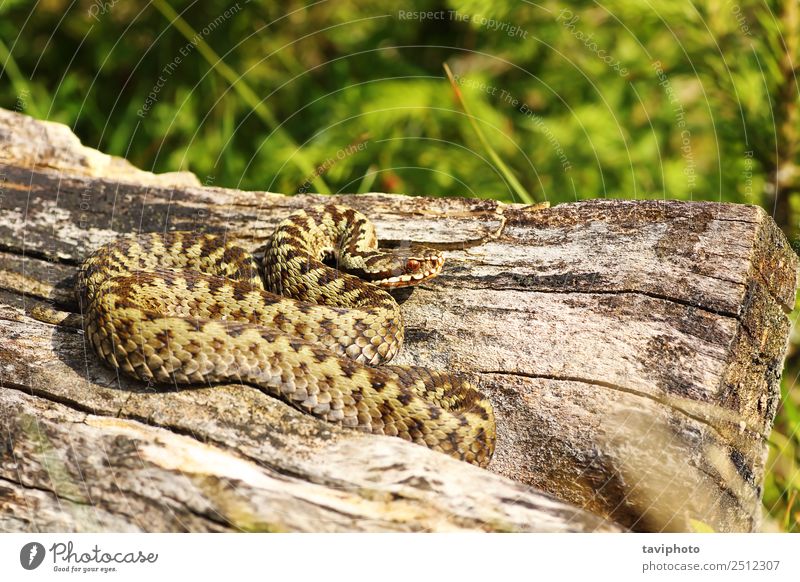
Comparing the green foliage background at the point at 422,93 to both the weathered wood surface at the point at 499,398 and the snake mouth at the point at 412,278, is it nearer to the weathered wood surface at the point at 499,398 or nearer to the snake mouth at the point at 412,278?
the weathered wood surface at the point at 499,398

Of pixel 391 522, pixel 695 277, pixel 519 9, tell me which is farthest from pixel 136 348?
pixel 519 9

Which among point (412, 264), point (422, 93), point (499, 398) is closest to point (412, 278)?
point (412, 264)

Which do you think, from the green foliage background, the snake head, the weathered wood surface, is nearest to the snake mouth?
the snake head

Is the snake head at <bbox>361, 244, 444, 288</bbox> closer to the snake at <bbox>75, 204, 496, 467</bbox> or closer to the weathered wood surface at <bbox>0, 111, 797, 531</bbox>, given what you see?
the snake at <bbox>75, 204, 496, 467</bbox>

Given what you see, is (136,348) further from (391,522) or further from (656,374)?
(656,374)

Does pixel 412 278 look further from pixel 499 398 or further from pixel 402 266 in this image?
pixel 499 398
